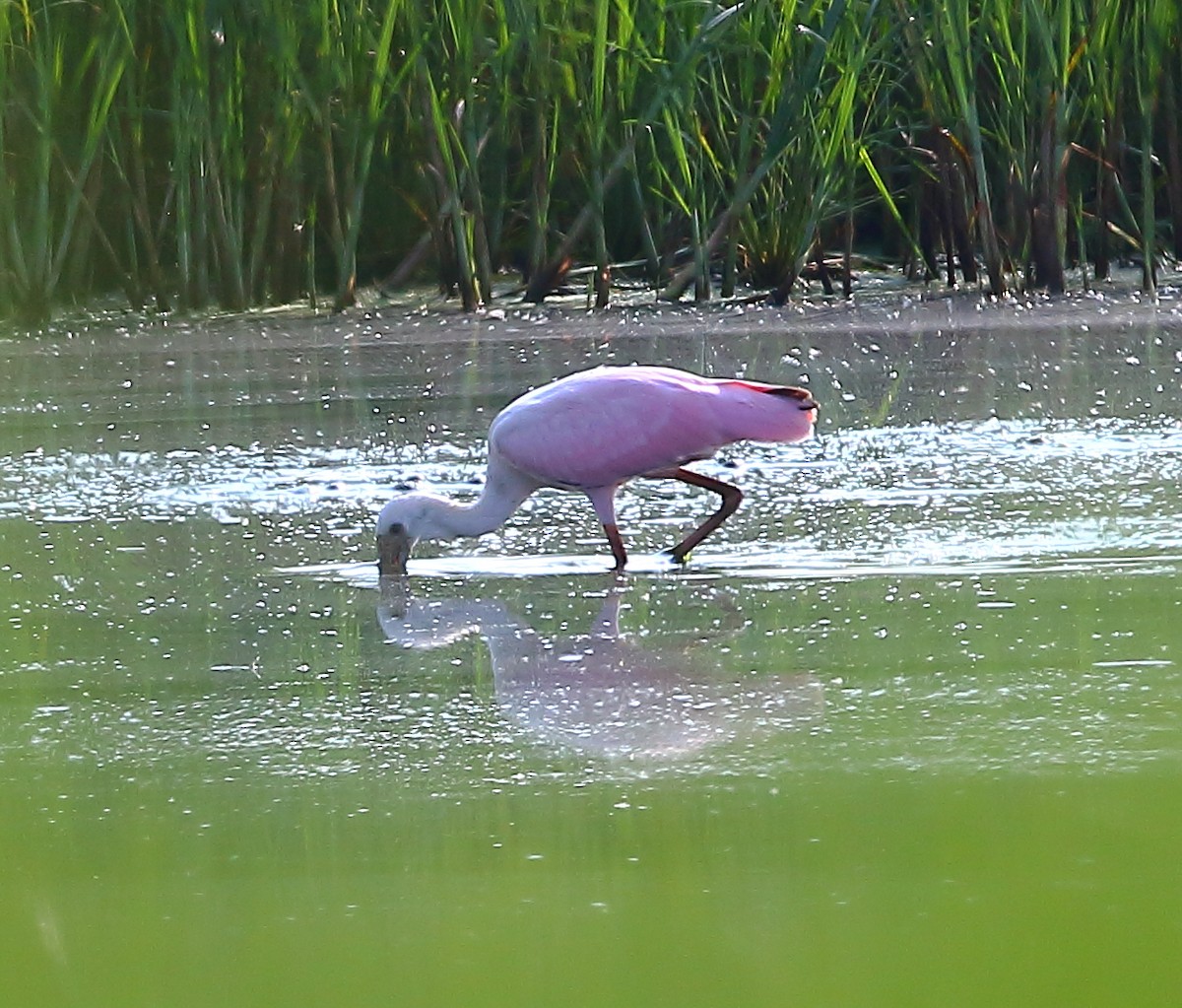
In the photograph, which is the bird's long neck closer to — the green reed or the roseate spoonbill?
the roseate spoonbill

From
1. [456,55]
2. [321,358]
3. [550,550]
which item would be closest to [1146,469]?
[550,550]

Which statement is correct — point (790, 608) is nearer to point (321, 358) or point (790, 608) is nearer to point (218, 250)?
point (321, 358)

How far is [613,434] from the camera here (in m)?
4.00

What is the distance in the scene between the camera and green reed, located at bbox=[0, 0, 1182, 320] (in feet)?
26.9

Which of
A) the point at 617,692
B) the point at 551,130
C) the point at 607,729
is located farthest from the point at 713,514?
the point at 551,130

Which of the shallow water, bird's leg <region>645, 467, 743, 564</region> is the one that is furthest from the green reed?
bird's leg <region>645, 467, 743, 564</region>

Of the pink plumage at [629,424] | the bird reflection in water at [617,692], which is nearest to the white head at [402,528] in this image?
the pink plumage at [629,424]

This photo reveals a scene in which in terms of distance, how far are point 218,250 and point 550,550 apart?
15.7ft

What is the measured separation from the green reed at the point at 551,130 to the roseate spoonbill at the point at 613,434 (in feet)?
12.8

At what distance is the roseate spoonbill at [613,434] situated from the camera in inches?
155

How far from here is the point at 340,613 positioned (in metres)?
3.50

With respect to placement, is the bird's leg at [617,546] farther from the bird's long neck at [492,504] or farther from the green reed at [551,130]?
the green reed at [551,130]

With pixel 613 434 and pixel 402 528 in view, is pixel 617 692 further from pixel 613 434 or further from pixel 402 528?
pixel 613 434

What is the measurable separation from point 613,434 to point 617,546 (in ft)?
0.68
